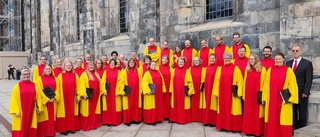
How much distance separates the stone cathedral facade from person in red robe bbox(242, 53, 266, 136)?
1.31 meters

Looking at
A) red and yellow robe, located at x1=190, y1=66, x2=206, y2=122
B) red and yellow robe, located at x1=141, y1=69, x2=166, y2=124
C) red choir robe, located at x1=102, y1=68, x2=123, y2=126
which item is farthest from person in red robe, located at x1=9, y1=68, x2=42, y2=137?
red and yellow robe, located at x1=190, y1=66, x2=206, y2=122

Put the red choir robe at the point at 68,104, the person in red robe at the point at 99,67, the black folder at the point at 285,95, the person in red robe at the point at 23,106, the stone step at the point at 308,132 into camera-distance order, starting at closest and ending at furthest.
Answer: the stone step at the point at 308,132 < the black folder at the point at 285,95 < the person in red robe at the point at 23,106 < the red choir robe at the point at 68,104 < the person in red robe at the point at 99,67

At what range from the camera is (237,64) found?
295 inches

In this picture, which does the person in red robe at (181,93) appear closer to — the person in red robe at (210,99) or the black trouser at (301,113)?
the person in red robe at (210,99)

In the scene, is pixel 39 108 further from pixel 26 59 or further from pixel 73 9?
pixel 26 59

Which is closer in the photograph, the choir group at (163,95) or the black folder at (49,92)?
the choir group at (163,95)

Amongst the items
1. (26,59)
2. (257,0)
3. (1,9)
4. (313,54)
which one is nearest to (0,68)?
(26,59)

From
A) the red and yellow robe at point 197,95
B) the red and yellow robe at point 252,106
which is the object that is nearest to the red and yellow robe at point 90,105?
the red and yellow robe at point 197,95

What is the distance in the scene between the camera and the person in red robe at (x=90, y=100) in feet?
25.7

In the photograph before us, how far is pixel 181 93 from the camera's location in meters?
8.32

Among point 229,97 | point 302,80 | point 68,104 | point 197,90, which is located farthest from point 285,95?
point 68,104

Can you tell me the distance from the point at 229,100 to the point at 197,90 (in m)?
1.16

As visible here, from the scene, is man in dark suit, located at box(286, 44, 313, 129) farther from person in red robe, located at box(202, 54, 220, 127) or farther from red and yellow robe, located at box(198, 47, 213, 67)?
red and yellow robe, located at box(198, 47, 213, 67)

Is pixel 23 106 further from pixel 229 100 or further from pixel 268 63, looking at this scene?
pixel 268 63
